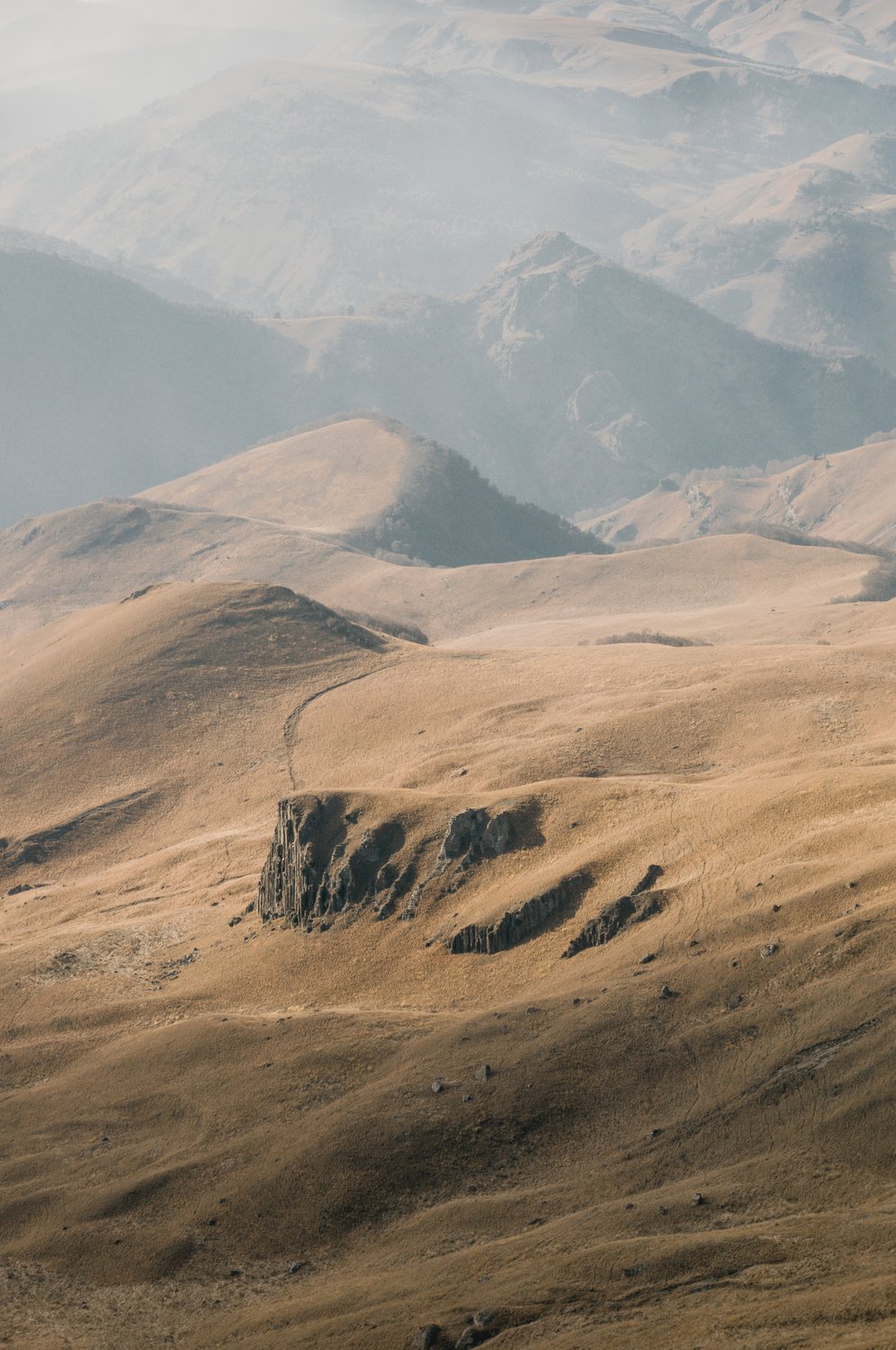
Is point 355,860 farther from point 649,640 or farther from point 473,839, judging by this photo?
point 649,640

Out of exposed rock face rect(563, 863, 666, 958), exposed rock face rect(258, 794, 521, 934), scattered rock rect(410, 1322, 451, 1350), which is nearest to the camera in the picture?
scattered rock rect(410, 1322, 451, 1350)

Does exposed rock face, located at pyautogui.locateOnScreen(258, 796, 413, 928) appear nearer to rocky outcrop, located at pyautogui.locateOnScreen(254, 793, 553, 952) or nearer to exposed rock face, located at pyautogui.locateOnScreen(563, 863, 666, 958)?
rocky outcrop, located at pyautogui.locateOnScreen(254, 793, 553, 952)

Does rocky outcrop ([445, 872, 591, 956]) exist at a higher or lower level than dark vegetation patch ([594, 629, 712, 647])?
higher

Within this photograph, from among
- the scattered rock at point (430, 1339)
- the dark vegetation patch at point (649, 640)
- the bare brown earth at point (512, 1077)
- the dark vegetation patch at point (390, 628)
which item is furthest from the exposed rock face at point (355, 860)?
the dark vegetation patch at point (390, 628)

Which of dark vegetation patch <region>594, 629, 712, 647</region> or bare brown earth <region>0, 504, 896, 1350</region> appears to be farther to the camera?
dark vegetation patch <region>594, 629, 712, 647</region>

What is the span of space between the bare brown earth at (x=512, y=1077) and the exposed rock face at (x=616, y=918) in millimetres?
600

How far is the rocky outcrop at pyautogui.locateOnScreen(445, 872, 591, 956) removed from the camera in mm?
62875

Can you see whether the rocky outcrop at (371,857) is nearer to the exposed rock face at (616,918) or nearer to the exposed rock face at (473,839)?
the exposed rock face at (473,839)

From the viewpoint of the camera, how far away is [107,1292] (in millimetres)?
47562

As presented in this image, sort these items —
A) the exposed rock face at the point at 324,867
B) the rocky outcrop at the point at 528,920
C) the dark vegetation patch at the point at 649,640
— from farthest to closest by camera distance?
the dark vegetation patch at the point at 649,640 → the exposed rock face at the point at 324,867 → the rocky outcrop at the point at 528,920

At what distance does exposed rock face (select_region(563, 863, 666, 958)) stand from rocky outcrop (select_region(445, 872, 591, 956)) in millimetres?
2463

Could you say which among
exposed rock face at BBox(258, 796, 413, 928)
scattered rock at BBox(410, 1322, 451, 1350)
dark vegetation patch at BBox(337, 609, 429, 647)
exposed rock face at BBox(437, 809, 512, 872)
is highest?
scattered rock at BBox(410, 1322, 451, 1350)

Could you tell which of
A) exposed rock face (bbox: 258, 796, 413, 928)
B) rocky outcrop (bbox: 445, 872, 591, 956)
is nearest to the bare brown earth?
rocky outcrop (bbox: 445, 872, 591, 956)

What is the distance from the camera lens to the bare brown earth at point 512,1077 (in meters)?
41.0
